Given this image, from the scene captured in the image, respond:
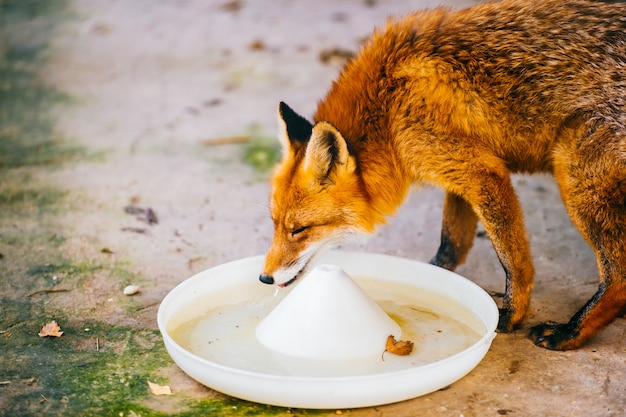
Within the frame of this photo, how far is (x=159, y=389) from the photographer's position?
3621 mm

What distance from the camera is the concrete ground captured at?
365 cm

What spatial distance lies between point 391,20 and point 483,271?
183 centimetres

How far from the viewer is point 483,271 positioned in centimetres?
521

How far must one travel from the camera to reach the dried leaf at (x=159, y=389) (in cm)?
360

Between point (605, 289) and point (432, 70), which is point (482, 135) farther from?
point (605, 289)

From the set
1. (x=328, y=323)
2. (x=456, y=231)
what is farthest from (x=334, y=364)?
(x=456, y=231)

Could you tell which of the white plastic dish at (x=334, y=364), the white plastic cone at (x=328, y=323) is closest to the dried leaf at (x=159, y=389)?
the white plastic dish at (x=334, y=364)

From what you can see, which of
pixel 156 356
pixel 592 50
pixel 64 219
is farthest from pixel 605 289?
pixel 64 219

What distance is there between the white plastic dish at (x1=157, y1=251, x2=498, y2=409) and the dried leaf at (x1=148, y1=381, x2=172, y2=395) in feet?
0.50

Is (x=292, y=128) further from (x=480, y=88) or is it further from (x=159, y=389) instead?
(x=159, y=389)

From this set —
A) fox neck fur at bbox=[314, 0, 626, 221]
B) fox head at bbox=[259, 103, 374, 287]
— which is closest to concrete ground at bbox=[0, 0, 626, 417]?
fox head at bbox=[259, 103, 374, 287]

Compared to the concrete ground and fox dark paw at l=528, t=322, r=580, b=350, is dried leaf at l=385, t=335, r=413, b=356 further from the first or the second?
fox dark paw at l=528, t=322, r=580, b=350

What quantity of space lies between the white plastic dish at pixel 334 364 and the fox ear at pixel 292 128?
0.71 meters

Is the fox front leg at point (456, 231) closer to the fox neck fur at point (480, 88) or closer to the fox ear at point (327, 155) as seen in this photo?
the fox neck fur at point (480, 88)
